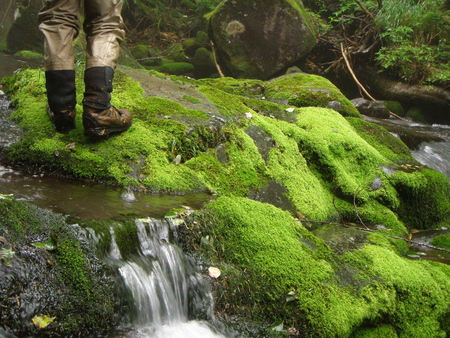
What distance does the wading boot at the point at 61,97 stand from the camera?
3.74 meters

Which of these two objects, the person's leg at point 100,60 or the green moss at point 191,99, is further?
the green moss at point 191,99

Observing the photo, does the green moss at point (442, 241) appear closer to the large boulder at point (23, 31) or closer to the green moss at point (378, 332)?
the green moss at point (378, 332)

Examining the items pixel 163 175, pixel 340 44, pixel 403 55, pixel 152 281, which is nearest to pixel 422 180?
pixel 163 175

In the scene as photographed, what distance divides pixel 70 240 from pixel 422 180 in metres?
4.92

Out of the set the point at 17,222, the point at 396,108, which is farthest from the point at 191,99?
the point at 396,108

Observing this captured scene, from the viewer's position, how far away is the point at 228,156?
15.4 ft

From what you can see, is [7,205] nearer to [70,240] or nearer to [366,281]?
[70,240]

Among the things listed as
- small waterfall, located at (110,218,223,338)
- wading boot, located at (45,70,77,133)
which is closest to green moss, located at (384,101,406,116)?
wading boot, located at (45,70,77,133)

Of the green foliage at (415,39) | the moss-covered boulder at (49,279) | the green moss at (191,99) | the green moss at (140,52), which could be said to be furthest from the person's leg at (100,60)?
the green moss at (140,52)

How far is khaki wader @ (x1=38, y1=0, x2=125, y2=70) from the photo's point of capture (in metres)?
3.68

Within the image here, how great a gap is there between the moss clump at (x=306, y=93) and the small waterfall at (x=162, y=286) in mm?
5659

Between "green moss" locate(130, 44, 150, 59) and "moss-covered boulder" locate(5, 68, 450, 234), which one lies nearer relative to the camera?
"moss-covered boulder" locate(5, 68, 450, 234)

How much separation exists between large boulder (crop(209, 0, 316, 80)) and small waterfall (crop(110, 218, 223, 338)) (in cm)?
1153

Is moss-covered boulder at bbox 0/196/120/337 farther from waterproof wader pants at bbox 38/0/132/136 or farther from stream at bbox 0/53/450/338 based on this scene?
waterproof wader pants at bbox 38/0/132/136
